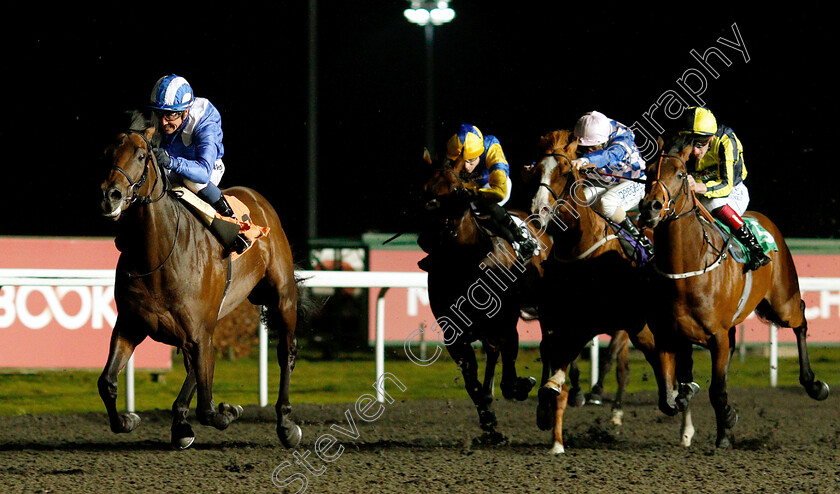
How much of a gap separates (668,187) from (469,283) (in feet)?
4.04

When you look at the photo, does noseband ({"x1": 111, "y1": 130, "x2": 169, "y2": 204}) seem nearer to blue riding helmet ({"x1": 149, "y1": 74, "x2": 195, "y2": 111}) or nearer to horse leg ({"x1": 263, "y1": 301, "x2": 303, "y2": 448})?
blue riding helmet ({"x1": 149, "y1": 74, "x2": 195, "y2": 111})

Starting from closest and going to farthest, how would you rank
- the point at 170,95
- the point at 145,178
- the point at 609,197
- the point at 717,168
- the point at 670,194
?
the point at 145,178, the point at 170,95, the point at 670,194, the point at 717,168, the point at 609,197

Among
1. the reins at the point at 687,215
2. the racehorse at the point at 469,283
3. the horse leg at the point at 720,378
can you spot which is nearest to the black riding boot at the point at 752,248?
the reins at the point at 687,215

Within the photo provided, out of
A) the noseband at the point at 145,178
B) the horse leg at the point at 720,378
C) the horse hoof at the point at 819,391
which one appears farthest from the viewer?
the horse hoof at the point at 819,391

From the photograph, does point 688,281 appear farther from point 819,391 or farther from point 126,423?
point 126,423

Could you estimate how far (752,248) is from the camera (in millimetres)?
5293

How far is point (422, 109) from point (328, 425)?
14882 millimetres

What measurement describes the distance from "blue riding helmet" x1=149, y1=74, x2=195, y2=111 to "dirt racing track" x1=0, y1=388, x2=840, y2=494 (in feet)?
5.66

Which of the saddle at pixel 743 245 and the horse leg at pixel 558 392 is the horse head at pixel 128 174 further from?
the saddle at pixel 743 245

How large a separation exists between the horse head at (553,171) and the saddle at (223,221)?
4.77ft

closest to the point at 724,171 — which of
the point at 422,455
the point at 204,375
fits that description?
the point at 422,455

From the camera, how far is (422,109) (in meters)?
20.5

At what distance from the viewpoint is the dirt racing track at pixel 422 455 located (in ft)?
14.0

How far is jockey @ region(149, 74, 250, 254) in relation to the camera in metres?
4.47
